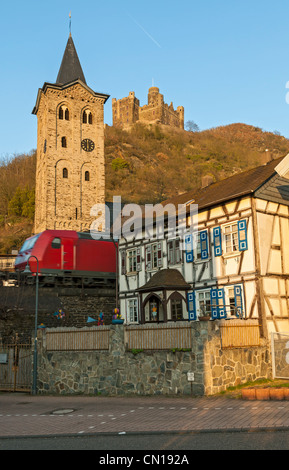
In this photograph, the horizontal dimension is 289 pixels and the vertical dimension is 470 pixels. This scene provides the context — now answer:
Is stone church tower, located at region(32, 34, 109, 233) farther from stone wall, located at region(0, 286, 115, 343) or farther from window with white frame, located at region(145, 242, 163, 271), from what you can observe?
window with white frame, located at region(145, 242, 163, 271)

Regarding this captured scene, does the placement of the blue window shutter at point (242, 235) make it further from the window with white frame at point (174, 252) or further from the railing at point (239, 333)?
the window with white frame at point (174, 252)

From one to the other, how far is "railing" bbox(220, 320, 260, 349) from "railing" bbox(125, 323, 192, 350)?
134 cm

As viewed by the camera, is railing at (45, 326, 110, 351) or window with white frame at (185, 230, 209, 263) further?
window with white frame at (185, 230, 209, 263)

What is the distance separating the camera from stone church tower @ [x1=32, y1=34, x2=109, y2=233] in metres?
56.4

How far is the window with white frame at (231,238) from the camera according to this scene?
21.7 metres

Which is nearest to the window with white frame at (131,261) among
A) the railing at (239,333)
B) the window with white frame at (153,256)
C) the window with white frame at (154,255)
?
the window with white frame at (153,256)

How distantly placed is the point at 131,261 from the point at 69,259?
242 inches

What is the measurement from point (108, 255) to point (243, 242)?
15599 mm

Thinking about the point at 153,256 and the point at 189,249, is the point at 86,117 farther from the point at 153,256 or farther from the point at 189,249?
the point at 189,249

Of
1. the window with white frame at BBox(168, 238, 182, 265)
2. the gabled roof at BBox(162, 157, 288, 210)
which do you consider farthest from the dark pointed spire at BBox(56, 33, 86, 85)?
the window with white frame at BBox(168, 238, 182, 265)

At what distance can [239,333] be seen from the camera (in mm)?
17609

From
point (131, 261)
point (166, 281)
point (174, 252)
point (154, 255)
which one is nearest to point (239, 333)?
point (166, 281)

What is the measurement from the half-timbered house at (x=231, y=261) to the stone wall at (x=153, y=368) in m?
2.81
